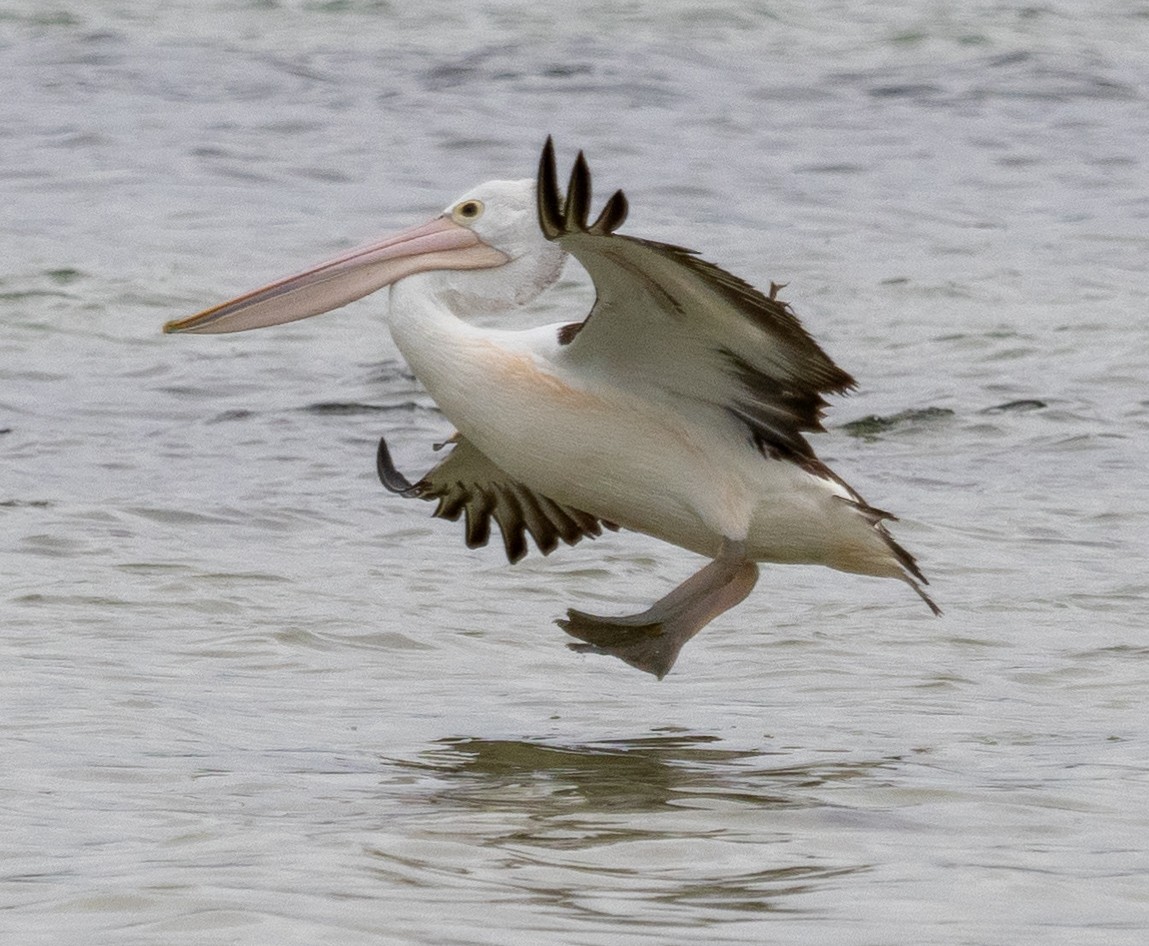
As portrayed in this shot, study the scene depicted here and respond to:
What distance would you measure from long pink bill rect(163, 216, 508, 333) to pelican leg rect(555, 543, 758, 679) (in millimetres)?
901

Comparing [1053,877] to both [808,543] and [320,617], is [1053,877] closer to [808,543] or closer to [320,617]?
[808,543]

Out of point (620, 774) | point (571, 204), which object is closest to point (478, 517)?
point (620, 774)

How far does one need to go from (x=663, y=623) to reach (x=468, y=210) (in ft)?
3.66

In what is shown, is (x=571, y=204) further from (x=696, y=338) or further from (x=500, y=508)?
A: (x=500, y=508)

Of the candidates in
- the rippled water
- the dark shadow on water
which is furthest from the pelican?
the rippled water

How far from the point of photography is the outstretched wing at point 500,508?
5883mm

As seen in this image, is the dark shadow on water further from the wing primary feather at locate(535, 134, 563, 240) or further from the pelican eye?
the pelican eye

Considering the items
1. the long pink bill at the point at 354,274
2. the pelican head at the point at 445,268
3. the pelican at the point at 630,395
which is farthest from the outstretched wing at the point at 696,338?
the long pink bill at the point at 354,274

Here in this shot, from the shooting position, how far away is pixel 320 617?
20.6 ft

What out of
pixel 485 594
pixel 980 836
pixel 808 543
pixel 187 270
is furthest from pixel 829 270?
pixel 980 836

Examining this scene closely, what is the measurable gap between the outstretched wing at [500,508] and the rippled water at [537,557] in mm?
326

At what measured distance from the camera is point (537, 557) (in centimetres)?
725

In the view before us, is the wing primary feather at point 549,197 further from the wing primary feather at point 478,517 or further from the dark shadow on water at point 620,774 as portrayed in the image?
the wing primary feather at point 478,517

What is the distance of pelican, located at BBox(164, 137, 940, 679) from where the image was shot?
5055mm
